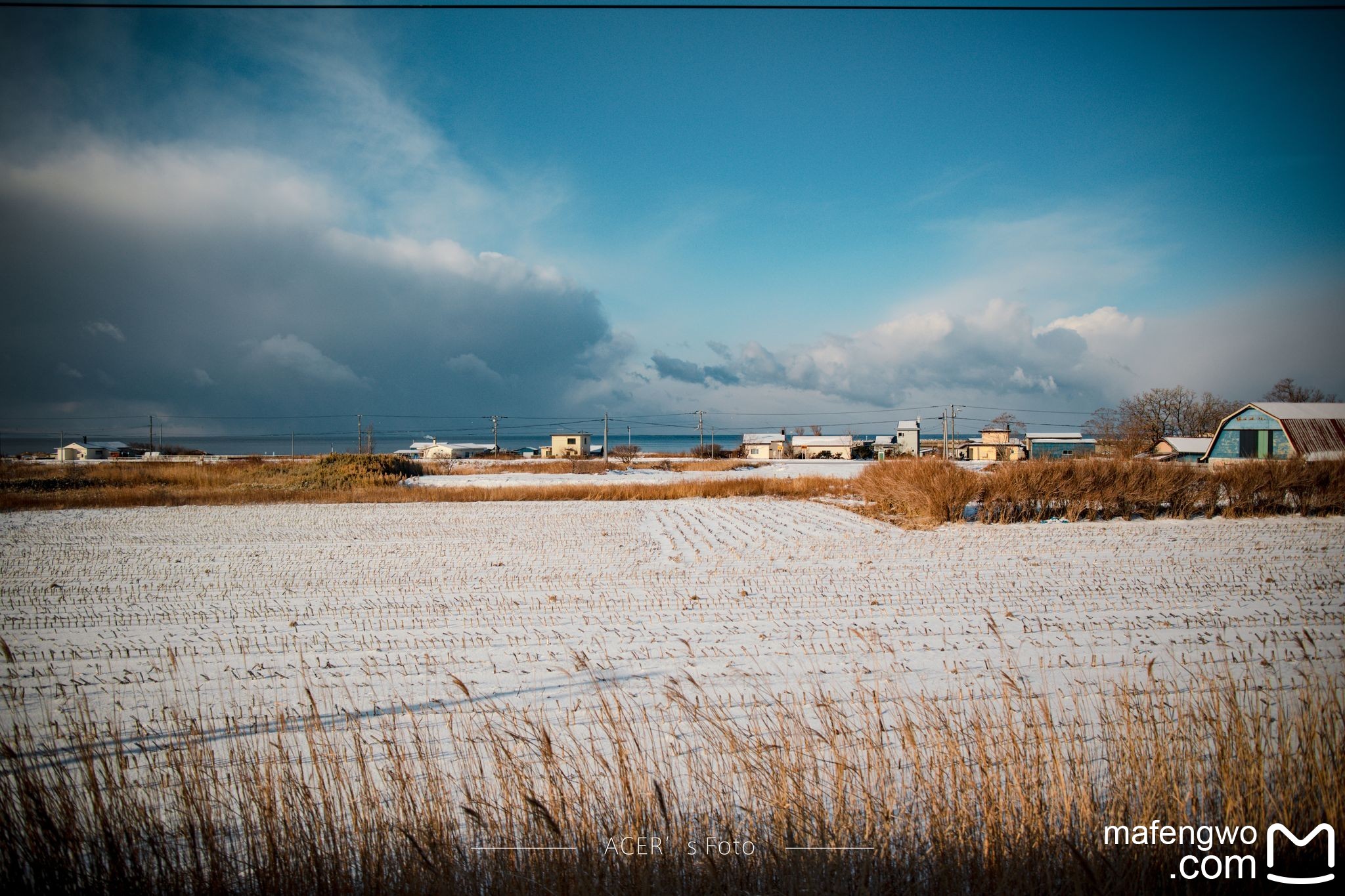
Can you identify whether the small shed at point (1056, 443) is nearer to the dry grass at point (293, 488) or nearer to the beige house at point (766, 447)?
the beige house at point (766, 447)

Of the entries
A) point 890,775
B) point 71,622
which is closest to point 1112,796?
point 890,775

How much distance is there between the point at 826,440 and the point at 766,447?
909 centimetres

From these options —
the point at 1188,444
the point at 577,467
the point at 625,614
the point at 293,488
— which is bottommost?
the point at 625,614

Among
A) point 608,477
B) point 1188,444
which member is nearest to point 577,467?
point 608,477

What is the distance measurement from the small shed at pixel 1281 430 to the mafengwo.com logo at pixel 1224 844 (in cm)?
3416

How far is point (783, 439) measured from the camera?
8306 cm

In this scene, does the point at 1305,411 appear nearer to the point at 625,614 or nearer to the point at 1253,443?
the point at 1253,443

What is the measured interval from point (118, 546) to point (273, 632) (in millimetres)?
8580

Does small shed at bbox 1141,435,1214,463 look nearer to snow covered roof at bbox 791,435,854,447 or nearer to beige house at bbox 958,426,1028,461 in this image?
beige house at bbox 958,426,1028,461

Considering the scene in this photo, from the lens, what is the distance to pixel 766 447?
79250 mm

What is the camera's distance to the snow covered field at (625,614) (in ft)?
15.7

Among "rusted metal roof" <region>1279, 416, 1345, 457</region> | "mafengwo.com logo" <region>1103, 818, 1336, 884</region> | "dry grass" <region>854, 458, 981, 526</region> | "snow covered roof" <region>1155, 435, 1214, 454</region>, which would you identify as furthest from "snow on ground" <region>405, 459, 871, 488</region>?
"snow covered roof" <region>1155, 435, 1214, 454</region>

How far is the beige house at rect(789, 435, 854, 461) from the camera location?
252 ft

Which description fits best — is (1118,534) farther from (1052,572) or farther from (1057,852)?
(1057,852)
